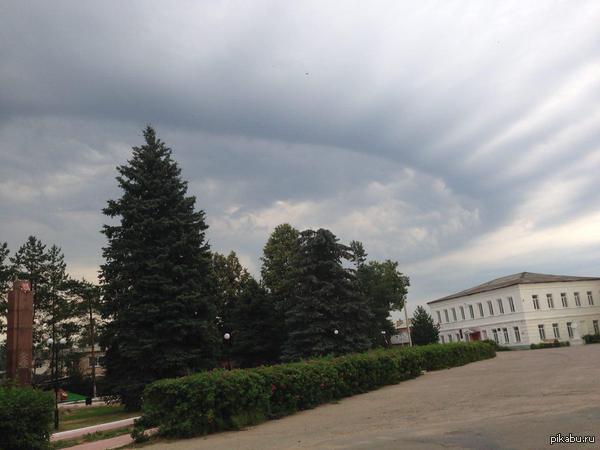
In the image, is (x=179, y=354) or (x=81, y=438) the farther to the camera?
(x=179, y=354)

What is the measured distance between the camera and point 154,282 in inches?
910

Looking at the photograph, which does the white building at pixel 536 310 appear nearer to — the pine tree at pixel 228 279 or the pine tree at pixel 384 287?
the pine tree at pixel 384 287

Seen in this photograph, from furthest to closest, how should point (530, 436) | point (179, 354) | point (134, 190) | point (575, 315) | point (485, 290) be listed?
point (485, 290)
point (575, 315)
point (134, 190)
point (179, 354)
point (530, 436)

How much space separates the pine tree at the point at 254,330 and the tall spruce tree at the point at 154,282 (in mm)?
11430

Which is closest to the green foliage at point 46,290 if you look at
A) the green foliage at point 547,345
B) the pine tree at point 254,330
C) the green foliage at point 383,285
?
the pine tree at point 254,330

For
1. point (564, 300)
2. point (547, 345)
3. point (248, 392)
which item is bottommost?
point (547, 345)

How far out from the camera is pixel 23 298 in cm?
1800

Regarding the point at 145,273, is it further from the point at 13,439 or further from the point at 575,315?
the point at 575,315

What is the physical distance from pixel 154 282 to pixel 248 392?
1199cm

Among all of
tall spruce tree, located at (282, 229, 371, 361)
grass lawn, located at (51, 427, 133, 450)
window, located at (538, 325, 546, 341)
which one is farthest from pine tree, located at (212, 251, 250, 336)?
window, located at (538, 325, 546, 341)

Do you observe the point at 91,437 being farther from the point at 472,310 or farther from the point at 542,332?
the point at 472,310

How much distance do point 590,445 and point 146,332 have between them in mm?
19544

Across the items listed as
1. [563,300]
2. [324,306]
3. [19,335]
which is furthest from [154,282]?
[563,300]

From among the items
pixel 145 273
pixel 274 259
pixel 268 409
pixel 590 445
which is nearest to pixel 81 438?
pixel 268 409
